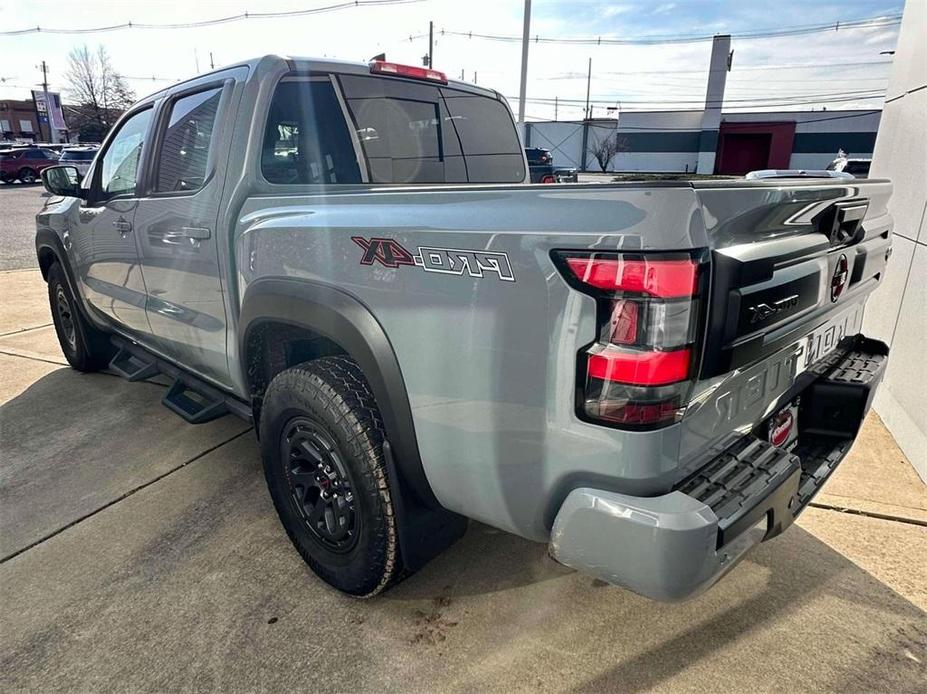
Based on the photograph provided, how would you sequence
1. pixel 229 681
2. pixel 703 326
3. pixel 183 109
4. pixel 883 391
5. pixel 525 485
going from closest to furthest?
1. pixel 703 326
2. pixel 525 485
3. pixel 229 681
4. pixel 183 109
5. pixel 883 391

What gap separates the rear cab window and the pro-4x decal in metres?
0.96

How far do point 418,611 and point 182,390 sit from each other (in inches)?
84.1

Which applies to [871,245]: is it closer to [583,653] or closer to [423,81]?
[583,653]

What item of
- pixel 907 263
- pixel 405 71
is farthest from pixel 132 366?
pixel 907 263

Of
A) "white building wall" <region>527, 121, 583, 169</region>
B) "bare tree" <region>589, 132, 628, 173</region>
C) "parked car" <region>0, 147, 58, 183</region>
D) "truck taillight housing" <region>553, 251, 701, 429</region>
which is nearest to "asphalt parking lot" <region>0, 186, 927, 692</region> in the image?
"truck taillight housing" <region>553, 251, 701, 429</region>

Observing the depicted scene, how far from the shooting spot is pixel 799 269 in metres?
1.76

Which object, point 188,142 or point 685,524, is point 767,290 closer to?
point 685,524

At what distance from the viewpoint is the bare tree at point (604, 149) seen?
5169cm

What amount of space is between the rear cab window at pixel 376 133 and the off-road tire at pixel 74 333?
293cm

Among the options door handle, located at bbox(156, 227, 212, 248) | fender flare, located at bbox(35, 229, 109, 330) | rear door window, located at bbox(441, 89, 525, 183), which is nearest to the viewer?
door handle, located at bbox(156, 227, 212, 248)

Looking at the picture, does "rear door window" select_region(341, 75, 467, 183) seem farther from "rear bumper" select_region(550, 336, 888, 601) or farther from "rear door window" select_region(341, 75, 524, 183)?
"rear bumper" select_region(550, 336, 888, 601)

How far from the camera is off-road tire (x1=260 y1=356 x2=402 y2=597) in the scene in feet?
6.93

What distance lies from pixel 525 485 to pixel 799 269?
0.99 meters

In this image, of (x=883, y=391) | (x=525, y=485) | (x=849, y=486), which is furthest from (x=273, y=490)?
(x=883, y=391)
